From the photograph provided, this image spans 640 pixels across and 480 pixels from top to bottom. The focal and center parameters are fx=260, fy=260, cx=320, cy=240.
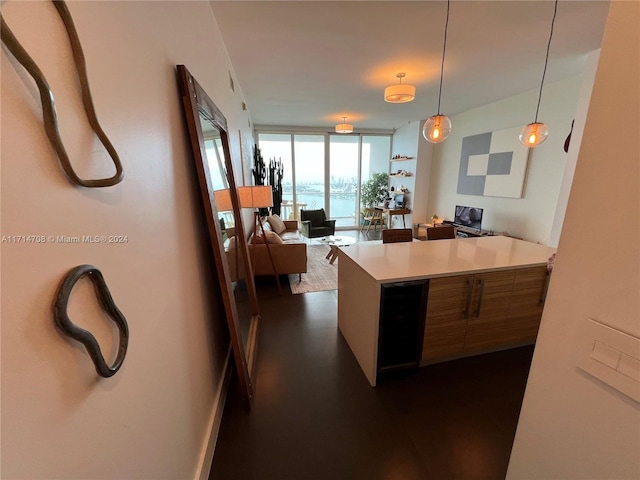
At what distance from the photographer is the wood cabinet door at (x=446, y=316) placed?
1.93 metres

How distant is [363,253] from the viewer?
7.76ft

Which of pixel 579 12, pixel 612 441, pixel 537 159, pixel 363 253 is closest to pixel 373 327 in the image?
pixel 363 253

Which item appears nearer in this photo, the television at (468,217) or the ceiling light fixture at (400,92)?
the ceiling light fixture at (400,92)

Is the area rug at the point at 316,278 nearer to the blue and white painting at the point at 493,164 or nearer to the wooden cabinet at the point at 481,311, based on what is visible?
the wooden cabinet at the point at 481,311

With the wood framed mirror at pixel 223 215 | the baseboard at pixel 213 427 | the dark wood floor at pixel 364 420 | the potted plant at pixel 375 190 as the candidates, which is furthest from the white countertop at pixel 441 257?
the potted plant at pixel 375 190

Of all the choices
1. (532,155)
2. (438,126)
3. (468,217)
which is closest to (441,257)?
(438,126)

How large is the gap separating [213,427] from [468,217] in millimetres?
5675

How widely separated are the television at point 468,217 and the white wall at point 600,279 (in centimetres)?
519

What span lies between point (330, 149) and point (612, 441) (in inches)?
296

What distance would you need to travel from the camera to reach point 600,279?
0.64 metres

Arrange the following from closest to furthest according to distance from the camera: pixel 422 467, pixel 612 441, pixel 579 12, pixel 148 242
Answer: pixel 612 441
pixel 148 242
pixel 422 467
pixel 579 12

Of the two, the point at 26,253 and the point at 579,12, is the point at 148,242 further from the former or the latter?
the point at 579,12

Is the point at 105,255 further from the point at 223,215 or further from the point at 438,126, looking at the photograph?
the point at 438,126

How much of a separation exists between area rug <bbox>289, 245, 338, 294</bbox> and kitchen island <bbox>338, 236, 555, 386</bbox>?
1321 mm
